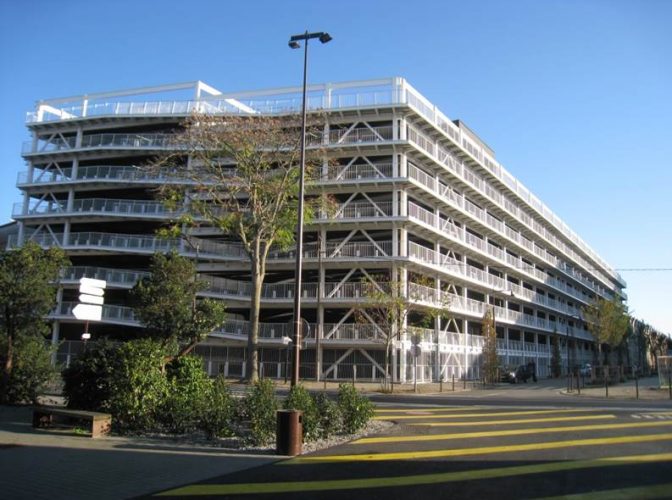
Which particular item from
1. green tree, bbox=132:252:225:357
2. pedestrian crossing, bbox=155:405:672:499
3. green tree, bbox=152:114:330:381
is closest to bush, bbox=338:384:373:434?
pedestrian crossing, bbox=155:405:672:499

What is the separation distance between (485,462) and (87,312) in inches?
348

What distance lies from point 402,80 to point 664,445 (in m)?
34.5

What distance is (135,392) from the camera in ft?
38.8

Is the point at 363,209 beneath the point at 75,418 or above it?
above

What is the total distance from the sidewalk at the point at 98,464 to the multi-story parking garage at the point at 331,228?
2481 centimetres

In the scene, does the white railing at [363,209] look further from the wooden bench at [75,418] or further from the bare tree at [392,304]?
the wooden bench at [75,418]

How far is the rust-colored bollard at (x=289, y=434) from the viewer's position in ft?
31.6

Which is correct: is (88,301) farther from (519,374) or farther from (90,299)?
(519,374)

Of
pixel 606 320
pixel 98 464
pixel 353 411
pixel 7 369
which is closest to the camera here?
pixel 98 464

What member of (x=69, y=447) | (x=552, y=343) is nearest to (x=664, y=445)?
(x=69, y=447)

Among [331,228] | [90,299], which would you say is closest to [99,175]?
[331,228]

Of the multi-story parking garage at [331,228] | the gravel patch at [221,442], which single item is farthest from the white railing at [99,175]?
the gravel patch at [221,442]

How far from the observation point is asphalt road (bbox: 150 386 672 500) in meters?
7.07

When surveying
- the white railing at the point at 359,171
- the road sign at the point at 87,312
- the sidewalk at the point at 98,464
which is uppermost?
the white railing at the point at 359,171
